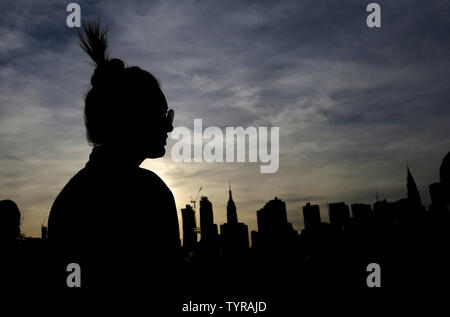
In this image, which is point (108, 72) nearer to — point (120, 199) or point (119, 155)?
point (119, 155)

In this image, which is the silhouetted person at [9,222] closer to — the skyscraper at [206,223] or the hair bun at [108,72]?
the hair bun at [108,72]

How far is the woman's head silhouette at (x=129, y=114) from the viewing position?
2.66 metres

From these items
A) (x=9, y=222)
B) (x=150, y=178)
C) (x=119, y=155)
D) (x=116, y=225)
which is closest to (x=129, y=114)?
(x=119, y=155)

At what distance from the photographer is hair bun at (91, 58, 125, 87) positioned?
2773 millimetres

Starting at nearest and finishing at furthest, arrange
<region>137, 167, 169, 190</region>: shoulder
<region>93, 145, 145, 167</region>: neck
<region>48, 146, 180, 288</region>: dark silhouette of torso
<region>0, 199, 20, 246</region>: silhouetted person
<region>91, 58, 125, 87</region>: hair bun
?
<region>48, 146, 180, 288</region>: dark silhouette of torso
<region>137, 167, 169, 190</region>: shoulder
<region>93, 145, 145, 167</region>: neck
<region>91, 58, 125, 87</region>: hair bun
<region>0, 199, 20, 246</region>: silhouetted person

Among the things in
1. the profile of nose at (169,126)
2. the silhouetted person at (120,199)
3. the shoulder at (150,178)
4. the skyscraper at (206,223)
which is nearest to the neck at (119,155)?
the silhouetted person at (120,199)

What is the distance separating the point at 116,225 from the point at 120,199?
0.55 feet

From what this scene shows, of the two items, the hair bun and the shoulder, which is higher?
the hair bun

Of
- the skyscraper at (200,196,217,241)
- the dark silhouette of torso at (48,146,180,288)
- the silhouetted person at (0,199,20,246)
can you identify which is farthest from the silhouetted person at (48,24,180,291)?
the skyscraper at (200,196,217,241)

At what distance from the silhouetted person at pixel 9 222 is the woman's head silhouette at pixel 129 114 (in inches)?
200

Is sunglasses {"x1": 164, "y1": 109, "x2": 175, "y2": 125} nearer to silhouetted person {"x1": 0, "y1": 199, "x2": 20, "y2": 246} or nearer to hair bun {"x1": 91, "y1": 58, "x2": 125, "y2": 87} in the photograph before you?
hair bun {"x1": 91, "y1": 58, "x2": 125, "y2": 87}

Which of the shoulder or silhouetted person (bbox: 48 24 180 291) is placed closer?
silhouetted person (bbox: 48 24 180 291)
